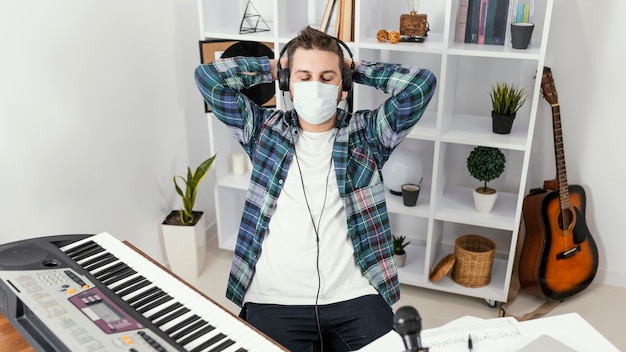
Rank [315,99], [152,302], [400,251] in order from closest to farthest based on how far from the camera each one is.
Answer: [152,302], [315,99], [400,251]

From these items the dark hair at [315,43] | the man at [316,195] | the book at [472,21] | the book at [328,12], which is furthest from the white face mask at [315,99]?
the book at [472,21]

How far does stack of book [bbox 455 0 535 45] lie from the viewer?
2.28 meters

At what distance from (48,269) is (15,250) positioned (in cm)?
13

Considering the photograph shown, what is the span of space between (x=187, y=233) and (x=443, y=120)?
125 cm

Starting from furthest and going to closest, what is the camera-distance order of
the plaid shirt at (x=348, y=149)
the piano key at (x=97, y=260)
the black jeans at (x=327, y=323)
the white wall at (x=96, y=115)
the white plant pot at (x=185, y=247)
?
1. the white plant pot at (x=185, y=247)
2. the white wall at (x=96, y=115)
3. the plaid shirt at (x=348, y=149)
4. the black jeans at (x=327, y=323)
5. the piano key at (x=97, y=260)

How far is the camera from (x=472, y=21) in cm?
234

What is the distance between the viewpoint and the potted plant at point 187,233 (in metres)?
2.65

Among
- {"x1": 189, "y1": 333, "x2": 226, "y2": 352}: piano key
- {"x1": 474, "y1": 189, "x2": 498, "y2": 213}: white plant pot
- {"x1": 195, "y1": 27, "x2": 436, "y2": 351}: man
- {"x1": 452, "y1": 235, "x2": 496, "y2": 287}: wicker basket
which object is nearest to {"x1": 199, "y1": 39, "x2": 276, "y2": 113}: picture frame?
{"x1": 195, "y1": 27, "x2": 436, "y2": 351}: man

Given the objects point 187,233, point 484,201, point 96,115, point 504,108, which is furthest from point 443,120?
point 96,115

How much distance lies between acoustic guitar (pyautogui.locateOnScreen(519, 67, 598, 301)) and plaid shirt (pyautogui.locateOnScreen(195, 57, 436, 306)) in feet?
3.01

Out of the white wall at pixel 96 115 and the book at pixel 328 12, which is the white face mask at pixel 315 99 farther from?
the white wall at pixel 96 115

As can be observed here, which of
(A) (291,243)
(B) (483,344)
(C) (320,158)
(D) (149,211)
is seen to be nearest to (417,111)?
(C) (320,158)

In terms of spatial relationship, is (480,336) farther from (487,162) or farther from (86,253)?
(487,162)

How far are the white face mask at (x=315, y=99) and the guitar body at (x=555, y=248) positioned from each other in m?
1.24
